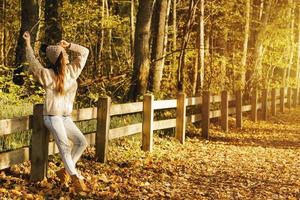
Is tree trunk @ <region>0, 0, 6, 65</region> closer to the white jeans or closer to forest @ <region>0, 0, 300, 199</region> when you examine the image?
forest @ <region>0, 0, 300, 199</region>

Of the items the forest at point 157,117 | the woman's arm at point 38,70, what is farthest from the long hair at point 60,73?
the forest at point 157,117

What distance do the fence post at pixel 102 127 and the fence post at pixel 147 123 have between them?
6.62ft

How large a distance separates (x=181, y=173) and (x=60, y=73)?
3.41 m

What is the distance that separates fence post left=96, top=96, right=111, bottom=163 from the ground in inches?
8.8

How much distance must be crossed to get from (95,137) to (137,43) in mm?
5487

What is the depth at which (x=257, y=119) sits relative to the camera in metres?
21.0

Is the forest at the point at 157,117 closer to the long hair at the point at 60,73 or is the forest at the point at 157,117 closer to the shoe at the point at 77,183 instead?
the shoe at the point at 77,183

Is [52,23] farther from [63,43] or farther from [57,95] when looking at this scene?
[57,95]

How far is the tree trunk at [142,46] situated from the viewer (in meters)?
14.2

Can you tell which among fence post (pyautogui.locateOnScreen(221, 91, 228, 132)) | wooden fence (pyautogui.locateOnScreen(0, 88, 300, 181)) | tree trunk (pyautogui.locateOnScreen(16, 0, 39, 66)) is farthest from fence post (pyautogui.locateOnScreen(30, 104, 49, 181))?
fence post (pyautogui.locateOnScreen(221, 91, 228, 132))

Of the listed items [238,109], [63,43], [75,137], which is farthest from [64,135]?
[238,109]

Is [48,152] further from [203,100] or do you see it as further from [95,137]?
[203,100]

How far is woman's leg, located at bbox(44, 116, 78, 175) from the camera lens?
7.06 metres

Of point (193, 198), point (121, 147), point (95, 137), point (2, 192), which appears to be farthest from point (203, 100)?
point (2, 192)
